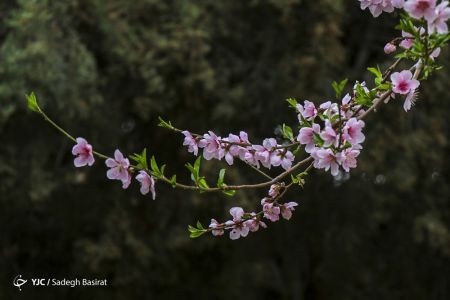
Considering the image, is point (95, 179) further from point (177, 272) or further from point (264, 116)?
point (264, 116)

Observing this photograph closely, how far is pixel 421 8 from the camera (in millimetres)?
1362

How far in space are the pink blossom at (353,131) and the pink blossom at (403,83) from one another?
101 millimetres

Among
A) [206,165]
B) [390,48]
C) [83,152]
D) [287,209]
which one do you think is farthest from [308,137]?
[206,165]

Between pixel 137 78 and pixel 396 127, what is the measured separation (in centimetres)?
233

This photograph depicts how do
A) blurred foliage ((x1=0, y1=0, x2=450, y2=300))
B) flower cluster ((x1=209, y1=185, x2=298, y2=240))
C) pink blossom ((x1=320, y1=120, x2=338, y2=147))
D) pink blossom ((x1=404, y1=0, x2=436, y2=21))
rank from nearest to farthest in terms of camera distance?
pink blossom ((x1=404, y1=0, x2=436, y2=21)) → pink blossom ((x1=320, y1=120, x2=338, y2=147)) → flower cluster ((x1=209, y1=185, x2=298, y2=240)) → blurred foliage ((x1=0, y1=0, x2=450, y2=300))

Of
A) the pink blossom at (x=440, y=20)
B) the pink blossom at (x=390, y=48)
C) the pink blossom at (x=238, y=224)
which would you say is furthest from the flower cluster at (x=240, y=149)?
the pink blossom at (x=440, y=20)

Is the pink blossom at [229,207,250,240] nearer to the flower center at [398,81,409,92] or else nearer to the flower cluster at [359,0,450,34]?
the flower center at [398,81,409,92]

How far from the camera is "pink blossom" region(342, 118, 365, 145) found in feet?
4.99

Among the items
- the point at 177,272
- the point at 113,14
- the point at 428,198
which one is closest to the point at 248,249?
the point at 177,272

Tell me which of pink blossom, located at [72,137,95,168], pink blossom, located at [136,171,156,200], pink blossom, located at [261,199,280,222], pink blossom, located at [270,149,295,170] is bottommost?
pink blossom, located at [261,199,280,222]

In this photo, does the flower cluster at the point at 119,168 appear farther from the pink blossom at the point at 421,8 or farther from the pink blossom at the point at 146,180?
the pink blossom at the point at 421,8

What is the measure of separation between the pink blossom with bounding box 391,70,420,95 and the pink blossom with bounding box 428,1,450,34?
0.16 meters

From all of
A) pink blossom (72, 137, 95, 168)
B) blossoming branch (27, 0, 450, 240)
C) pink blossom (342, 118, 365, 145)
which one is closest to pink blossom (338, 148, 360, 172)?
blossoming branch (27, 0, 450, 240)

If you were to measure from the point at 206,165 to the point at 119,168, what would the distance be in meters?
5.03
